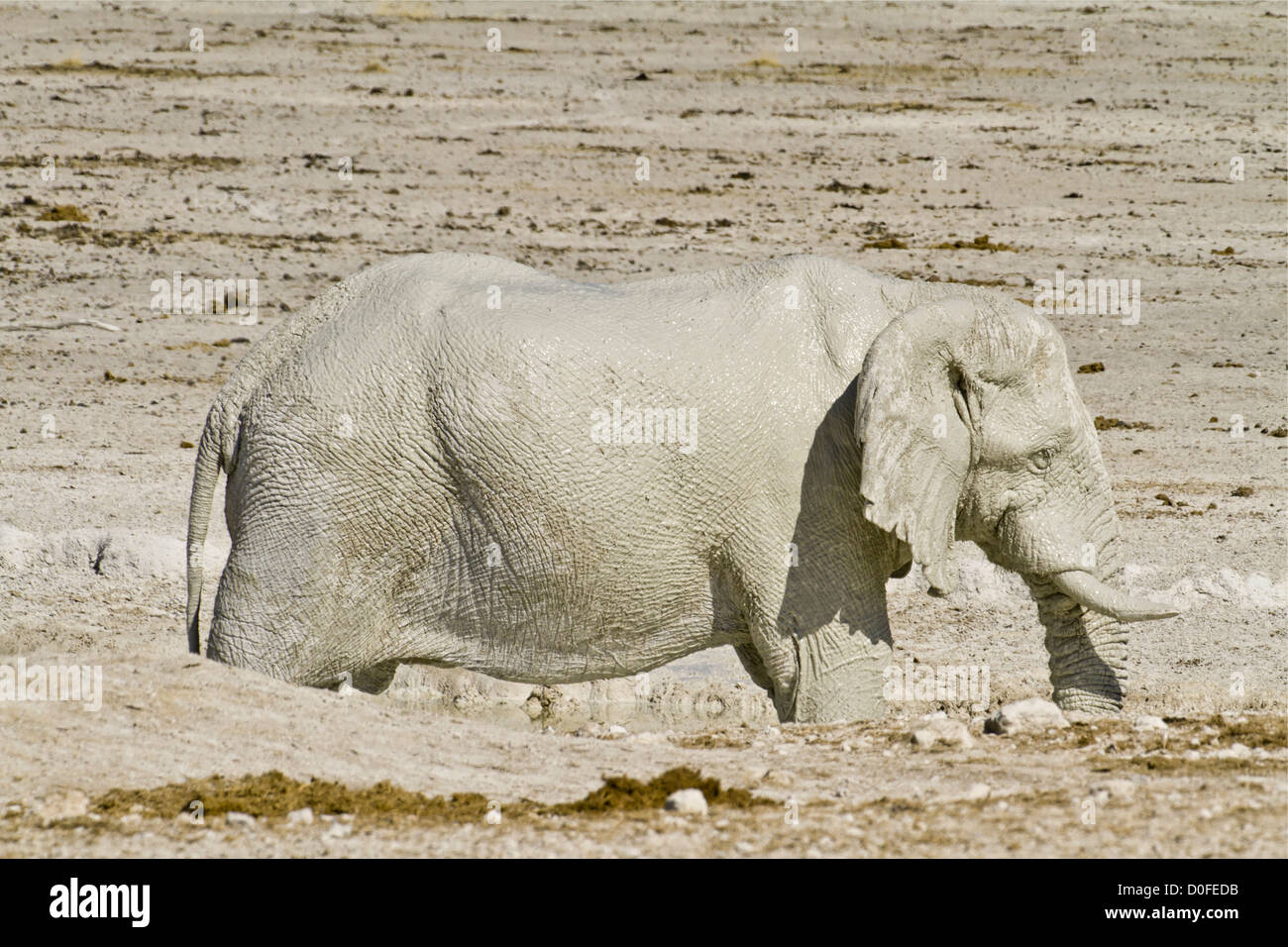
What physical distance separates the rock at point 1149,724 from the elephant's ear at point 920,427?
83 centimetres

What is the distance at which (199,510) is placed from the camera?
271 inches

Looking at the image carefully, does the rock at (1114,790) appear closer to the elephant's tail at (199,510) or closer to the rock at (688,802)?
the rock at (688,802)

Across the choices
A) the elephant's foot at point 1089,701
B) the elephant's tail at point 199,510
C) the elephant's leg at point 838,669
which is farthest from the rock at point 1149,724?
the elephant's tail at point 199,510

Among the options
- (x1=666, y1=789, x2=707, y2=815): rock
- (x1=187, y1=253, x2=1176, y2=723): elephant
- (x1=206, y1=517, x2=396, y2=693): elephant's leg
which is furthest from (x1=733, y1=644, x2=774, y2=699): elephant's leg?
(x1=666, y1=789, x2=707, y2=815): rock

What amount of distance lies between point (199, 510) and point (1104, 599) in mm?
3442

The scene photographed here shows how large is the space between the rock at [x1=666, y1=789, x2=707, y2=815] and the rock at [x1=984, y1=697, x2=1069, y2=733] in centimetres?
146

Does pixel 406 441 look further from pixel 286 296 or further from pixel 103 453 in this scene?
pixel 286 296

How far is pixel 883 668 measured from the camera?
664cm

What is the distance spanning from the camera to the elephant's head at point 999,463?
625cm

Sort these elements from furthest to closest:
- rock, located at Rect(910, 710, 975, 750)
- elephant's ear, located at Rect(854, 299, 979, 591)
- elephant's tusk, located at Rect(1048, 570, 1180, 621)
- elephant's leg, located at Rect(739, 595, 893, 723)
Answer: elephant's tusk, located at Rect(1048, 570, 1180, 621)
elephant's leg, located at Rect(739, 595, 893, 723)
elephant's ear, located at Rect(854, 299, 979, 591)
rock, located at Rect(910, 710, 975, 750)

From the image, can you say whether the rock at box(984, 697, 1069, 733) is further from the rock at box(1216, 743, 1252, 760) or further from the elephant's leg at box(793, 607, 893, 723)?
the rock at box(1216, 743, 1252, 760)

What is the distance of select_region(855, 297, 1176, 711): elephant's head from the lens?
6246 millimetres

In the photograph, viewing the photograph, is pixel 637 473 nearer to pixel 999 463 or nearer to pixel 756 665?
pixel 756 665

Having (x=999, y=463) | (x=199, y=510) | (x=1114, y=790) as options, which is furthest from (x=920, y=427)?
(x=199, y=510)
